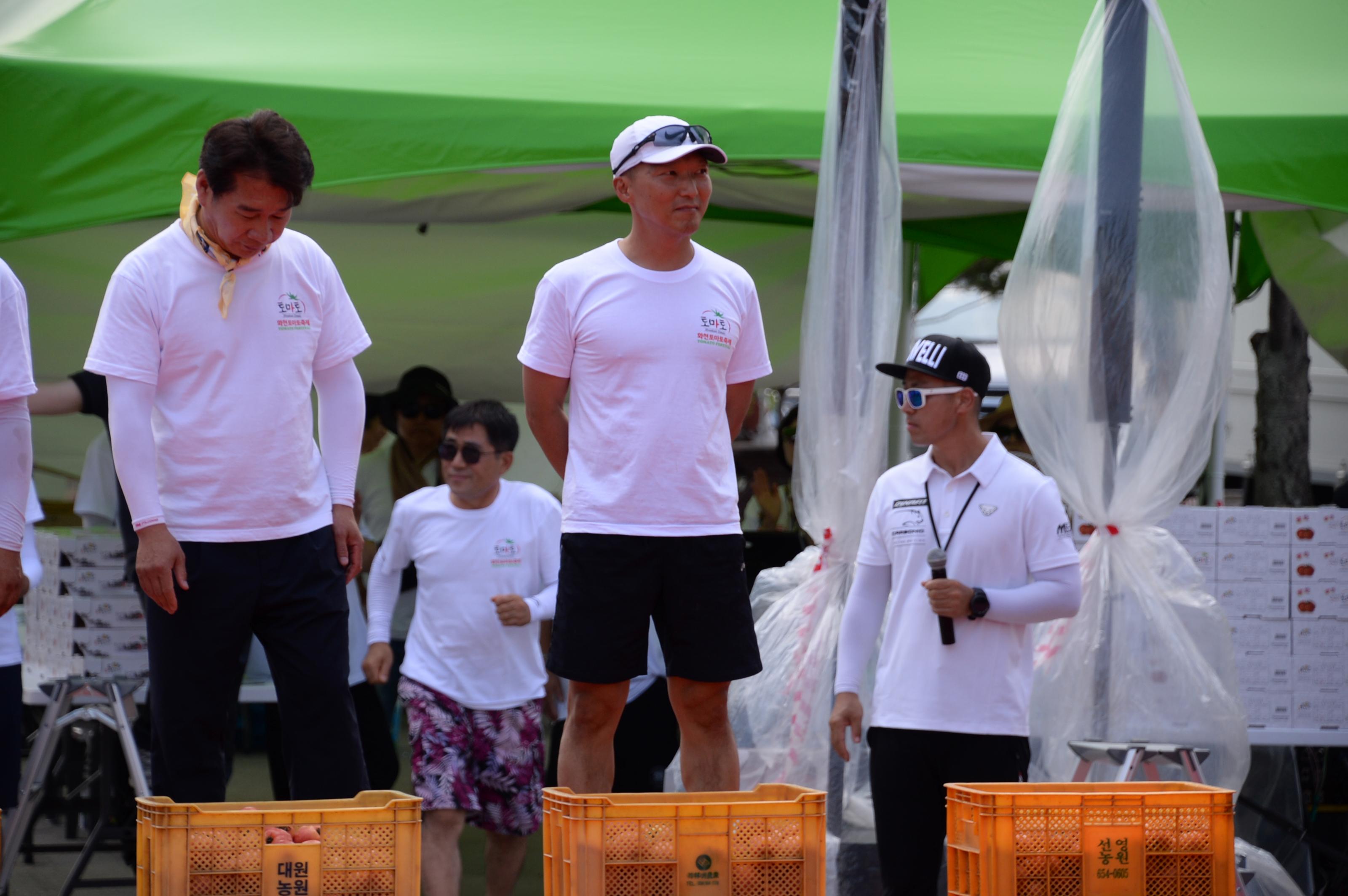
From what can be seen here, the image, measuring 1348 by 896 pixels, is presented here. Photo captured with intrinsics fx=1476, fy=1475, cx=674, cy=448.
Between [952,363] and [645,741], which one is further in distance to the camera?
[645,741]

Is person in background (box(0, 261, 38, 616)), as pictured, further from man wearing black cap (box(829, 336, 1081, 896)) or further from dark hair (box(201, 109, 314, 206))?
man wearing black cap (box(829, 336, 1081, 896))

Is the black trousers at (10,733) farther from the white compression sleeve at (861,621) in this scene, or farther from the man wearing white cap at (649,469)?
the white compression sleeve at (861,621)

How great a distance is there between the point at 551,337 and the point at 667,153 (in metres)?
0.45

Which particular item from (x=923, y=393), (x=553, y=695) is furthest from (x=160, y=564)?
(x=553, y=695)

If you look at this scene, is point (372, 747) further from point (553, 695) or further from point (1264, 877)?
point (1264, 877)

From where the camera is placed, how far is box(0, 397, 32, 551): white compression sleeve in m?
2.96

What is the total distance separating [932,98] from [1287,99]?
1199mm

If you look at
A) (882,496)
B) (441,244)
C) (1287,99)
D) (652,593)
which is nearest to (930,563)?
(882,496)

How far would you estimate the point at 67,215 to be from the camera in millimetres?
4480

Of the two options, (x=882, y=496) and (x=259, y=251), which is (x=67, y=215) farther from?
(x=882, y=496)

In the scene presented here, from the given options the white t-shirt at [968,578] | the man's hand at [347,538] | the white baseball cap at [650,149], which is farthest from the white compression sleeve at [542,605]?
the white baseball cap at [650,149]

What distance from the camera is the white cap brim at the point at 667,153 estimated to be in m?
3.00

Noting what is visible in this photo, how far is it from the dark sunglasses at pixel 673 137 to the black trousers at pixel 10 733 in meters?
1.89

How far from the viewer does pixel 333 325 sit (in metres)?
3.12
